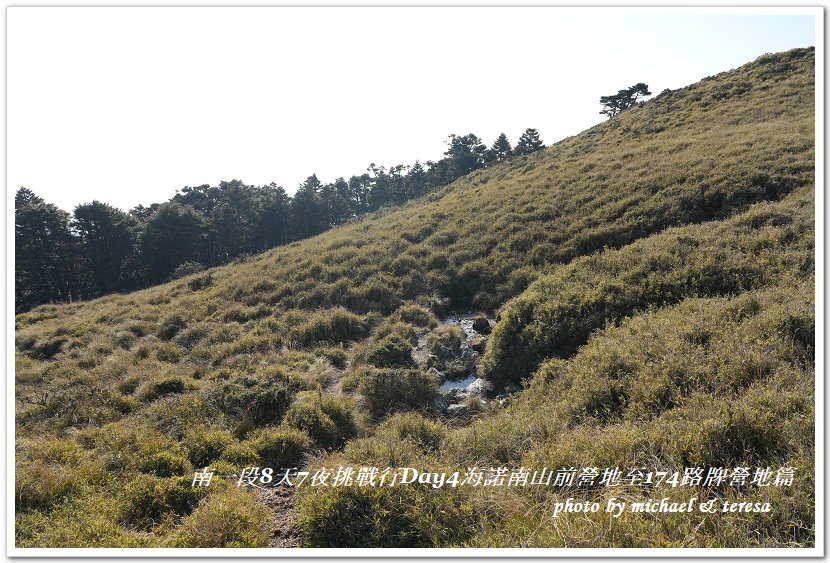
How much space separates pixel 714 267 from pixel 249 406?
11.8 meters

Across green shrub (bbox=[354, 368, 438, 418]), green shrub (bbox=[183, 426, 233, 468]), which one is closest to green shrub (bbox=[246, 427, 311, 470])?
green shrub (bbox=[183, 426, 233, 468])

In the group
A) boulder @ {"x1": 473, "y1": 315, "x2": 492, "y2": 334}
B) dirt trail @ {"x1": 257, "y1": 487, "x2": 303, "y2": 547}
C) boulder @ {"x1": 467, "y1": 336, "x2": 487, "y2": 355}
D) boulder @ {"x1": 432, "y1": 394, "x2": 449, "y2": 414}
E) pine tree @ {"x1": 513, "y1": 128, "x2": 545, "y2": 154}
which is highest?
pine tree @ {"x1": 513, "y1": 128, "x2": 545, "y2": 154}

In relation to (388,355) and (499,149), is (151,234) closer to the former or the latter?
(388,355)

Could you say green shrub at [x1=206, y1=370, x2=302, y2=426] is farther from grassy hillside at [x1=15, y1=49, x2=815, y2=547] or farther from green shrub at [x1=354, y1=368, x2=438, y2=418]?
green shrub at [x1=354, y1=368, x2=438, y2=418]

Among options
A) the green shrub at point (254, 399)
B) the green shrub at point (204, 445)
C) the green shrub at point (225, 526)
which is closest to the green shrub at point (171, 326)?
the green shrub at point (254, 399)

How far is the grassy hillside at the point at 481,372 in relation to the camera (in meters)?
4.64

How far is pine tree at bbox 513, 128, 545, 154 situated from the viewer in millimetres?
57656

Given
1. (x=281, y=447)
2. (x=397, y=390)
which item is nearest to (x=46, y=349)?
(x=281, y=447)

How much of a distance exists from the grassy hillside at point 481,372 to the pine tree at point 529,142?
3698 cm

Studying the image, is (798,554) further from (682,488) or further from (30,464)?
(30,464)

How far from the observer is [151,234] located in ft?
145

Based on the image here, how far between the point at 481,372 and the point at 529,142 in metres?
55.4

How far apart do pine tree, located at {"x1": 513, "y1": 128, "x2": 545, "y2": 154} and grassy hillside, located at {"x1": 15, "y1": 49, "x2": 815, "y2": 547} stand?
3698 centimetres

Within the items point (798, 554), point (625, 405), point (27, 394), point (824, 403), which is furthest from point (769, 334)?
point (27, 394)
